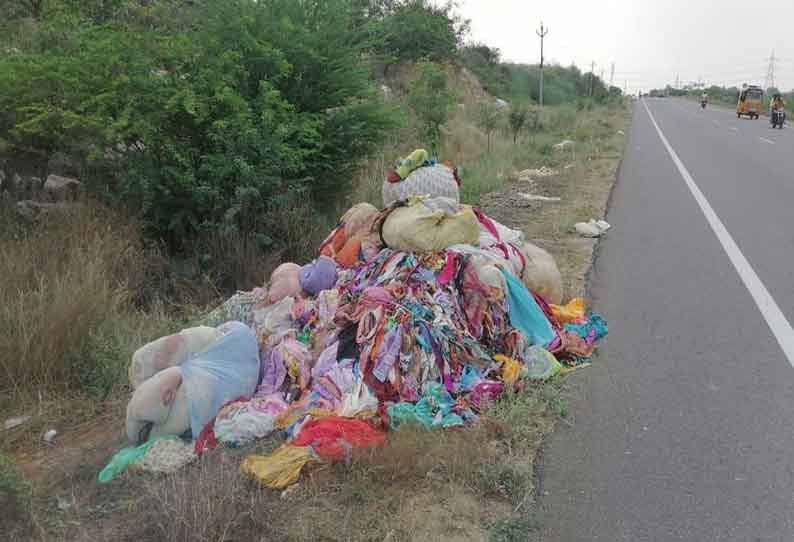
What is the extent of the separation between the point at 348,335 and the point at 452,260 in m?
0.89

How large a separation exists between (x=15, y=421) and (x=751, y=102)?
45.7 m

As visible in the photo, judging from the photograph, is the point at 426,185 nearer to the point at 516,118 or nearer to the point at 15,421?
the point at 15,421

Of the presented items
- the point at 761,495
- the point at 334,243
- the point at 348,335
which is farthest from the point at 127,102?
the point at 761,495

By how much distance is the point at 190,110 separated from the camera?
19.2 ft

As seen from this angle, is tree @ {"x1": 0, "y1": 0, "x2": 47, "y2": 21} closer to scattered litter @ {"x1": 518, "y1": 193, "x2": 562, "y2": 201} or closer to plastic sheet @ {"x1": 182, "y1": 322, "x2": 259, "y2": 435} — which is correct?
scattered litter @ {"x1": 518, "y1": 193, "x2": 562, "y2": 201}

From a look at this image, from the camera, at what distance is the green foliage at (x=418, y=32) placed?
30.7 metres

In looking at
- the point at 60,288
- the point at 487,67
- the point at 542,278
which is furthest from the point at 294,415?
the point at 487,67

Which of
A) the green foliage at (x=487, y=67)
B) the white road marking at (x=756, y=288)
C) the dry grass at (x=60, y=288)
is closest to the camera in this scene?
the dry grass at (x=60, y=288)

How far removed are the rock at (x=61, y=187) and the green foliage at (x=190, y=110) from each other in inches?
8.7

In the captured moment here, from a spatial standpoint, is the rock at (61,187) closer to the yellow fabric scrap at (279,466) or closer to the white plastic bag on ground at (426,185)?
the white plastic bag on ground at (426,185)

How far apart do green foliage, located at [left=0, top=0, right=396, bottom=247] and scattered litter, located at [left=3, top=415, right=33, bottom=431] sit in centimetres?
248

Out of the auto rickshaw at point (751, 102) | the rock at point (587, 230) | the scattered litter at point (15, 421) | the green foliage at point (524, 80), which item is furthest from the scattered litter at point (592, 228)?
the auto rickshaw at point (751, 102)

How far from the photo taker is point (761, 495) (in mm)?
3059

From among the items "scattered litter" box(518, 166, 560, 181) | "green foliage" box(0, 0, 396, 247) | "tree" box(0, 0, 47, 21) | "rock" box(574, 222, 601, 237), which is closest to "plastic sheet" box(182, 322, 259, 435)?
"green foliage" box(0, 0, 396, 247)
